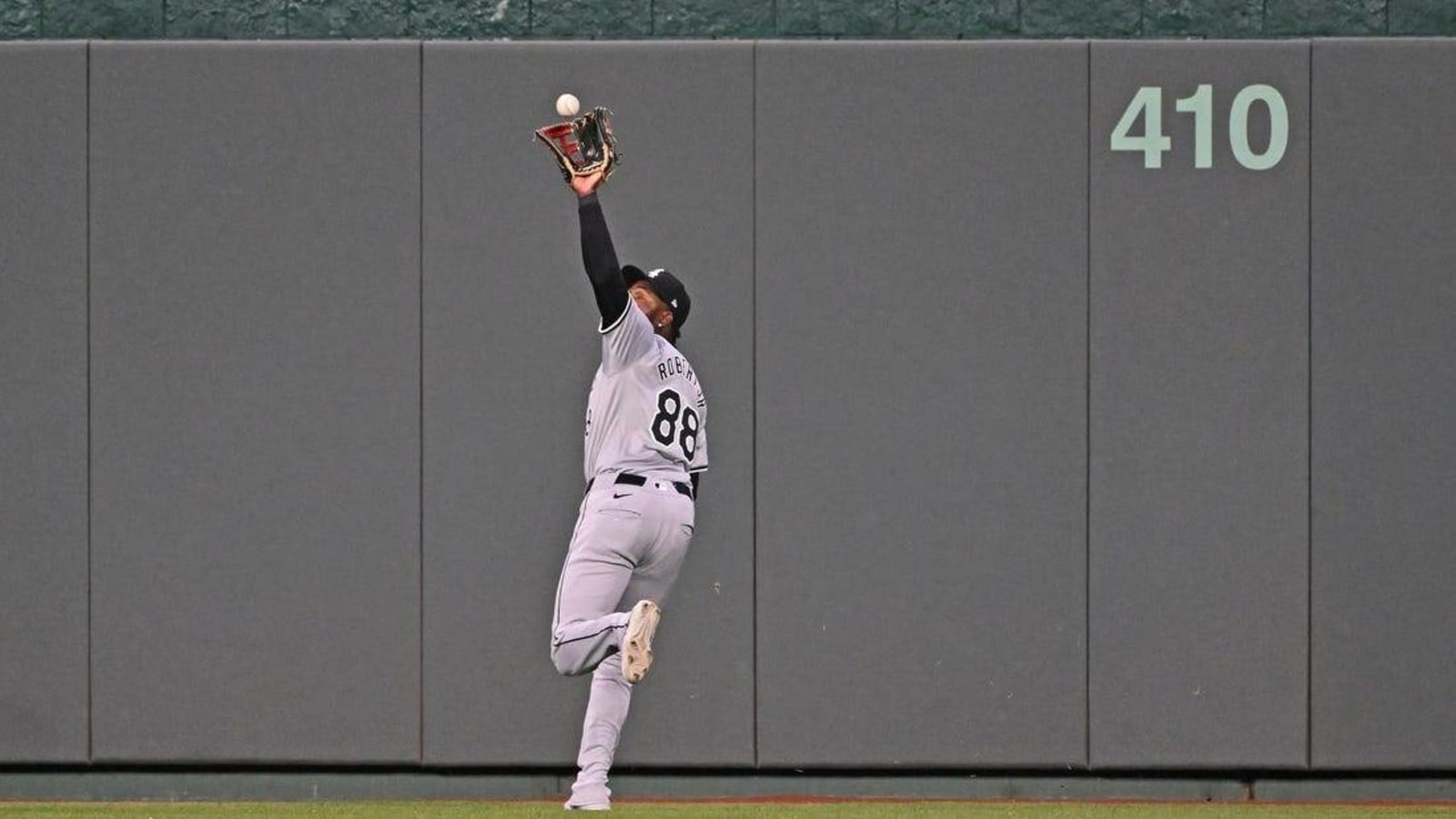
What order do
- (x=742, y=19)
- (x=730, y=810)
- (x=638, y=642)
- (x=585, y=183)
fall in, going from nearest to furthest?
(x=638, y=642) < (x=585, y=183) < (x=730, y=810) < (x=742, y=19)

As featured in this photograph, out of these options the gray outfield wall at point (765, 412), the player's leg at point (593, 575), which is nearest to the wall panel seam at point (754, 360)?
the gray outfield wall at point (765, 412)

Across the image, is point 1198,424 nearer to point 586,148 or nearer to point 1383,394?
point 1383,394

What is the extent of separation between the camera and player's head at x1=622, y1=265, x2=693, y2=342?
7754mm

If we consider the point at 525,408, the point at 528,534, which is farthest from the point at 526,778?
the point at 525,408

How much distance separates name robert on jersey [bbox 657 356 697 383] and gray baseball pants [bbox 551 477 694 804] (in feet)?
1.33

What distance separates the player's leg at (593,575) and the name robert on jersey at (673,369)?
0.50 meters

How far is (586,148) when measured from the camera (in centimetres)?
723

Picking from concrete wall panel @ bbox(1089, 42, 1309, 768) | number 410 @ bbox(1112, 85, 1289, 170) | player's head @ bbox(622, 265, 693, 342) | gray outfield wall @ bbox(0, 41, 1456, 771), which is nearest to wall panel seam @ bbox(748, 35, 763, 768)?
gray outfield wall @ bbox(0, 41, 1456, 771)

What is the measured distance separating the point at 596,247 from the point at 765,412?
6.35ft

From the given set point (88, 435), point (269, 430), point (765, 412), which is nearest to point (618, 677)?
point (765, 412)

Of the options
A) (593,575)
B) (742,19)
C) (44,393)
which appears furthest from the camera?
(742,19)

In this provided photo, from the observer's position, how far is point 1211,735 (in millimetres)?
8750

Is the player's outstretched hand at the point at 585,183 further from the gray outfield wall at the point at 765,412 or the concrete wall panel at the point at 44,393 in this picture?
the concrete wall panel at the point at 44,393

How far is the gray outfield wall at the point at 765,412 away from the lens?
8.75 metres
